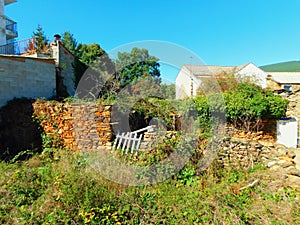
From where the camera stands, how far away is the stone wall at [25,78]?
593 centimetres

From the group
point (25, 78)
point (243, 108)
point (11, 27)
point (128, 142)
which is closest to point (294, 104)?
point (243, 108)

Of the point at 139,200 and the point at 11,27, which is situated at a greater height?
the point at 11,27

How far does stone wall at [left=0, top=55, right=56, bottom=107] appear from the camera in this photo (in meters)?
5.93

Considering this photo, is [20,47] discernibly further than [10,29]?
No

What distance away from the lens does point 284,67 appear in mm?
22000

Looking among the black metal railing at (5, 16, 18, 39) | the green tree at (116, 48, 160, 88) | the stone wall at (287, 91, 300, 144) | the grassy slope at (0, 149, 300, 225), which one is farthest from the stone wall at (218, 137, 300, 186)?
the black metal railing at (5, 16, 18, 39)

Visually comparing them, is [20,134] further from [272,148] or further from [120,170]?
[272,148]

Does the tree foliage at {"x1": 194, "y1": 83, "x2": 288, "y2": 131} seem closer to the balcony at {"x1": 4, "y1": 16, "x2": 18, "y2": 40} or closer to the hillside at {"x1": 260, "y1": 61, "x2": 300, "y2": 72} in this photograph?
the balcony at {"x1": 4, "y1": 16, "x2": 18, "y2": 40}

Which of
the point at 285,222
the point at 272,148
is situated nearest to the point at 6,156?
the point at 285,222

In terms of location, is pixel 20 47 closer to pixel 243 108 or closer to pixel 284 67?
pixel 243 108

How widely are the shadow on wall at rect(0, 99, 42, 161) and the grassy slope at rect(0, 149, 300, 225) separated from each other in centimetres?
176

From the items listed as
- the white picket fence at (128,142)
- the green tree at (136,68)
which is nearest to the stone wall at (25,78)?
the green tree at (136,68)

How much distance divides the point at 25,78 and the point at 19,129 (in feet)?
6.92

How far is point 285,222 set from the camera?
105 inches
